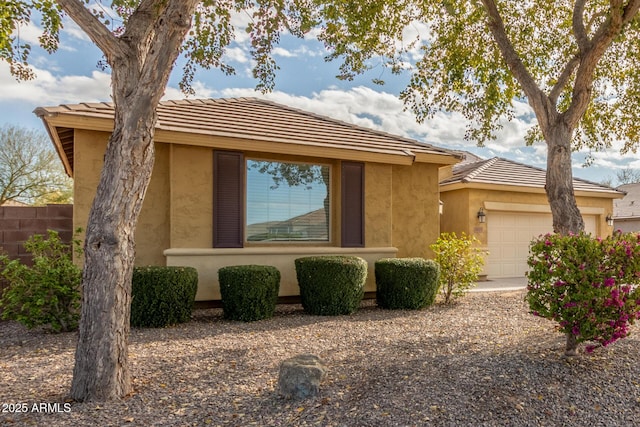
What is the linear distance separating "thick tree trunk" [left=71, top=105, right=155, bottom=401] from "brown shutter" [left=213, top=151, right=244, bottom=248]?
383 cm

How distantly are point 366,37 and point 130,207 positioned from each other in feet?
21.1

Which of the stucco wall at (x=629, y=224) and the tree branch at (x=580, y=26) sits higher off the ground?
the tree branch at (x=580, y=26)

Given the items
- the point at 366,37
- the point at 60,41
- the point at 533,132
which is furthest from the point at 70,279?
the point at 533,132

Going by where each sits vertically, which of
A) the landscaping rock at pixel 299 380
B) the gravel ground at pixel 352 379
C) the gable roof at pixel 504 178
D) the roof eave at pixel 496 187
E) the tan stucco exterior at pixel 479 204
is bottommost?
the gravel ground at pixel 352 379

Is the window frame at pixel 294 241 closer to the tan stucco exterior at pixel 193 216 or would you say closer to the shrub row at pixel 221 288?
the tan stucco exterior at pixel 193 216

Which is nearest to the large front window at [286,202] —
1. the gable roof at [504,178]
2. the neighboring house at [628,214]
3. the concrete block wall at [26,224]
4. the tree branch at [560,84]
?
the concrete block wall at [26,224]

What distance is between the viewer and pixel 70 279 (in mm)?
6082

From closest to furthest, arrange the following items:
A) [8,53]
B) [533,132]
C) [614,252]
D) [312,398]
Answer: [312,398] < [614,252] < [8,53] < [533,132]

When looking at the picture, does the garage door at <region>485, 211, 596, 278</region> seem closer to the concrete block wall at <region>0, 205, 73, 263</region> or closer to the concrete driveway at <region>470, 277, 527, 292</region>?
the concrete driveway at <region>470, 277, 527, 292</region>

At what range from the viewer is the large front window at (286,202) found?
814cm

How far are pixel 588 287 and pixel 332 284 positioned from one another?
3.96 meters

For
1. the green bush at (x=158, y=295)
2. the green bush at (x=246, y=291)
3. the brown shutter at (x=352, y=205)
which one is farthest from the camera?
the brown shutter at (x=352, y=205)

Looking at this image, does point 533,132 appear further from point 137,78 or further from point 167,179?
point 137,78

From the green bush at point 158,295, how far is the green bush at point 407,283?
3.60 metres
